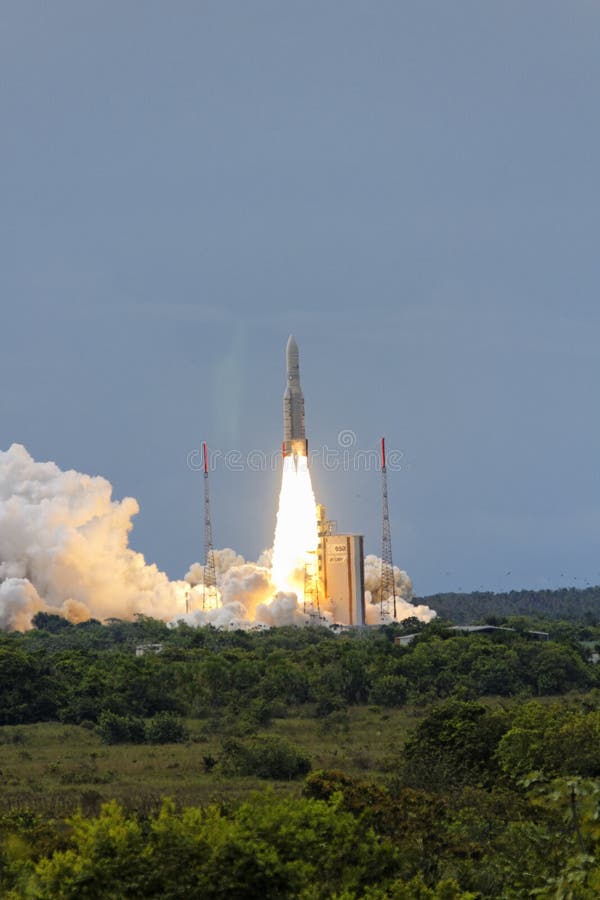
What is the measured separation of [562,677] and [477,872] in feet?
144

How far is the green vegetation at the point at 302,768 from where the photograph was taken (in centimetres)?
2055

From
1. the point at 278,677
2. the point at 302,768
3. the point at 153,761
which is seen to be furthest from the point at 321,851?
the point at 278,677

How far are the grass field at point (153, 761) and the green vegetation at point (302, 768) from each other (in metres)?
0.13

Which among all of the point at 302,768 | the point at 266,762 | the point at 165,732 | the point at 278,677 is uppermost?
the point at 278,677

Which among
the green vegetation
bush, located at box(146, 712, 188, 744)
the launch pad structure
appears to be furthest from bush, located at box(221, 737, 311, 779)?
the launch pad structure

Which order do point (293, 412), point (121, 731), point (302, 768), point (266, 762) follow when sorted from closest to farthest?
point (266, 762) → point (302, 768) → point (121, 731) → point (293, 412)

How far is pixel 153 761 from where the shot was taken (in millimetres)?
45438

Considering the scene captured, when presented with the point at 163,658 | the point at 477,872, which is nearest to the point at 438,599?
the point at 163,658

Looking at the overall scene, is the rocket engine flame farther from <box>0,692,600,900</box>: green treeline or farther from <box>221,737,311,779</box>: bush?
<box>0,692,600,900</box>: green treeline

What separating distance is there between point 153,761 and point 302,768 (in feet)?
17.9

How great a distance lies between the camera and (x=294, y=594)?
104188mm

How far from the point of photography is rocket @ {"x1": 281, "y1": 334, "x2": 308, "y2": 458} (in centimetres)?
10181

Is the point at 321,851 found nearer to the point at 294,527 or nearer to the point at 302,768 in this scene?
the point at 302,768

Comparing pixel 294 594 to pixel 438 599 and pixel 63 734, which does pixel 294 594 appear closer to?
pixel 63 734
